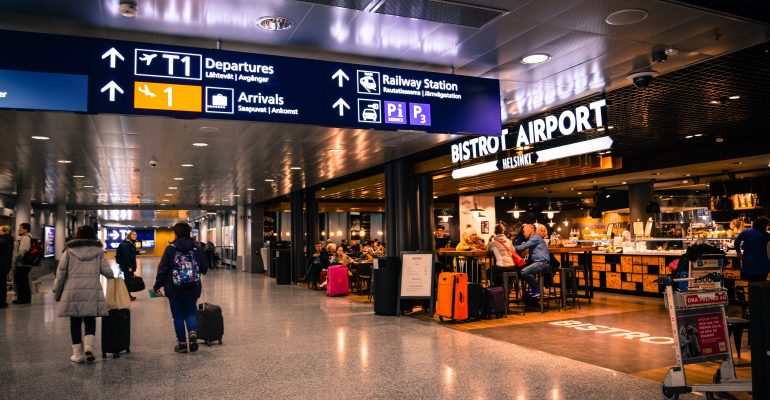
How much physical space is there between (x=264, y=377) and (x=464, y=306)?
4.00 metres

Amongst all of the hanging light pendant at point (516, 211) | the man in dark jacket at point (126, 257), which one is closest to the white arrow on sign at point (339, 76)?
the man in dark jacket at point (126, 257)

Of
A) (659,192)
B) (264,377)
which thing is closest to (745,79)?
(264,377)

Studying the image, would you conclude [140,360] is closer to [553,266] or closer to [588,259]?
[553,266]

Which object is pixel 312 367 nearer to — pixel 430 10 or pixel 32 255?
pixel 430 10

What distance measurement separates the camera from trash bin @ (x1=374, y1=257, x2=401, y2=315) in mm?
9523

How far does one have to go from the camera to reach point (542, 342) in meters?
6.81

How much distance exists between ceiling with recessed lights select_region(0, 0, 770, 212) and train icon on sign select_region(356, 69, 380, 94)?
0.21 meters

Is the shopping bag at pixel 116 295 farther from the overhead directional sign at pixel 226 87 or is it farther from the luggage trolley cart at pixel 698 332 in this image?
the luggage trolley cart at pixel 698 332

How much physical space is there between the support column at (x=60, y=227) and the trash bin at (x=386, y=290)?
57.1 feet

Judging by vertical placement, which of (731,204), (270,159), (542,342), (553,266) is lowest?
(542,342)

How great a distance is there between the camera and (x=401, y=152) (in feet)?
33.4

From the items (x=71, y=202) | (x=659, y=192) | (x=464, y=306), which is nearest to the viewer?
(x=464, y=306)

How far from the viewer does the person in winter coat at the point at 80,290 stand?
235 inches

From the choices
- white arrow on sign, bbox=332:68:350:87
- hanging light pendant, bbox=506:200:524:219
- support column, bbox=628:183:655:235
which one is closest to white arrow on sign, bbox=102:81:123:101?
white arrow on sign, bbox=332:68:350:87
